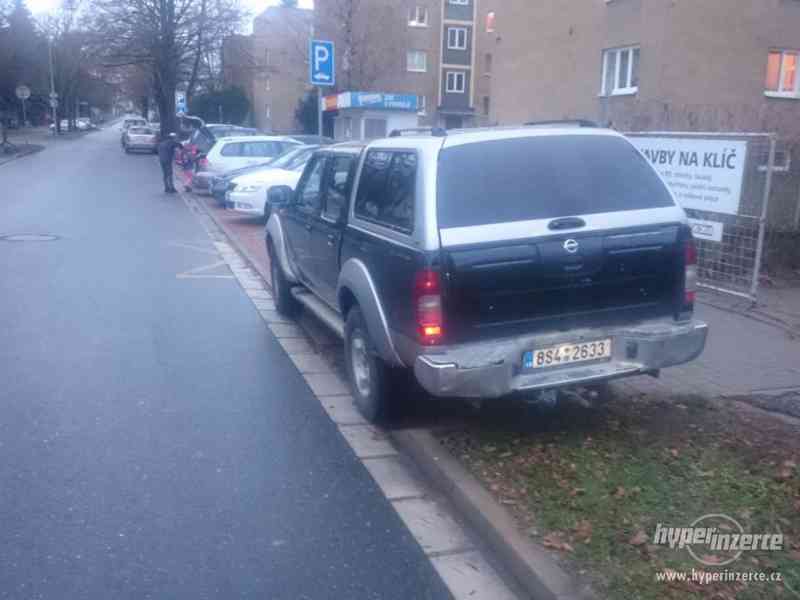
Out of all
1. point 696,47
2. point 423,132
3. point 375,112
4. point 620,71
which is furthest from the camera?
point 375,112

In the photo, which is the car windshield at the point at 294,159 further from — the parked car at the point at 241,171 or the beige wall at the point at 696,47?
the beige wall at the point at 696,47

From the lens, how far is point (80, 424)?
6152 millimetres

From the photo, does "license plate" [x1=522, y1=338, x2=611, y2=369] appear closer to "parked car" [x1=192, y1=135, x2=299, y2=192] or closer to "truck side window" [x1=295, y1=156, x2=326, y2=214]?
"truck side window" [x1=295, y1=156, x2=326, y2=214]

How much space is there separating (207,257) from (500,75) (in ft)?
66.7

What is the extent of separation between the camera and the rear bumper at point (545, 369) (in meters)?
5.09

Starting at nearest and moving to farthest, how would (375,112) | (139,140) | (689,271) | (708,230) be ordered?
1. (689,271)
2. (708,230)
3. (375,112)
4. (139,140)

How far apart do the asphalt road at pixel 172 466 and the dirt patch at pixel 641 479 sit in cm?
71

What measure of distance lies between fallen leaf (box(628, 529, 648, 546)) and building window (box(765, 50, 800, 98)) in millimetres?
20647

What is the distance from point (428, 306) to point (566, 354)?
917 millimetres

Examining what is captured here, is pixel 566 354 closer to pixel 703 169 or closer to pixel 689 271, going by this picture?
pixel 689 271

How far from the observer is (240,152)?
22812mm

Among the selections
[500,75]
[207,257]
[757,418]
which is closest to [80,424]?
[757,418]

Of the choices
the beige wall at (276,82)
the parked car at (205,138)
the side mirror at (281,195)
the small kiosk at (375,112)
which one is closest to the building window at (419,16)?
the beige wall at (276,82)

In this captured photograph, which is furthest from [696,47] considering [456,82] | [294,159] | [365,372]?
[456,82]
